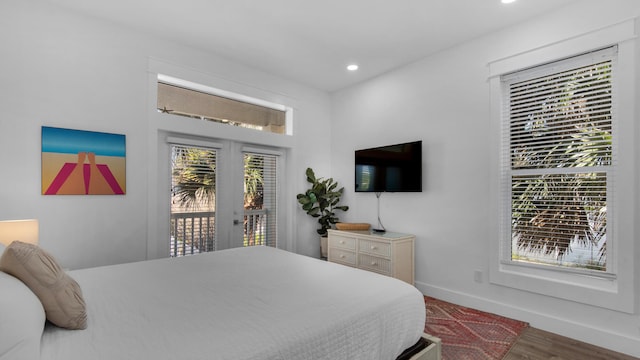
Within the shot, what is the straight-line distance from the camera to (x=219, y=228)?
12.1 ft

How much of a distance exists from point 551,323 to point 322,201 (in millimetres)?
2793

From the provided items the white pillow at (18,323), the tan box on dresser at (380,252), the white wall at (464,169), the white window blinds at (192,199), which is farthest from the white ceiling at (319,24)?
the white pillow at (18,323)

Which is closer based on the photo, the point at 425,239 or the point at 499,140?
the point at 499,140

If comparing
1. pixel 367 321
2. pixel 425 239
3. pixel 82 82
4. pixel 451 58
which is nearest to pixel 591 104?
pixel 451 58

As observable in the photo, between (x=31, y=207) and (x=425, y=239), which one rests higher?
(x=31, y=207)

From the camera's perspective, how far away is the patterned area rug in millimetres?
2311

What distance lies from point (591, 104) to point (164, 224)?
160 inches

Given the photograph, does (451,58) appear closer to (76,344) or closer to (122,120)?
(122,120)

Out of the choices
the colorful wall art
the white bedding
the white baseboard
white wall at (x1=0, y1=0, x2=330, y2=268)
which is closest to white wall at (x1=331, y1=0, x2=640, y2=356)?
the white baseboard

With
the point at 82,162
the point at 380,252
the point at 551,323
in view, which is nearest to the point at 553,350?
the point at 551,323

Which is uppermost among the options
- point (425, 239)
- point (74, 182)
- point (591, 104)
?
point (591, 104)

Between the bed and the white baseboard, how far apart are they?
170cm

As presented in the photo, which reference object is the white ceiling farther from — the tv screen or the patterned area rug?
the patterned area rug

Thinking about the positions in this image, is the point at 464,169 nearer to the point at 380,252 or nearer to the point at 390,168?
the point at 390,168
